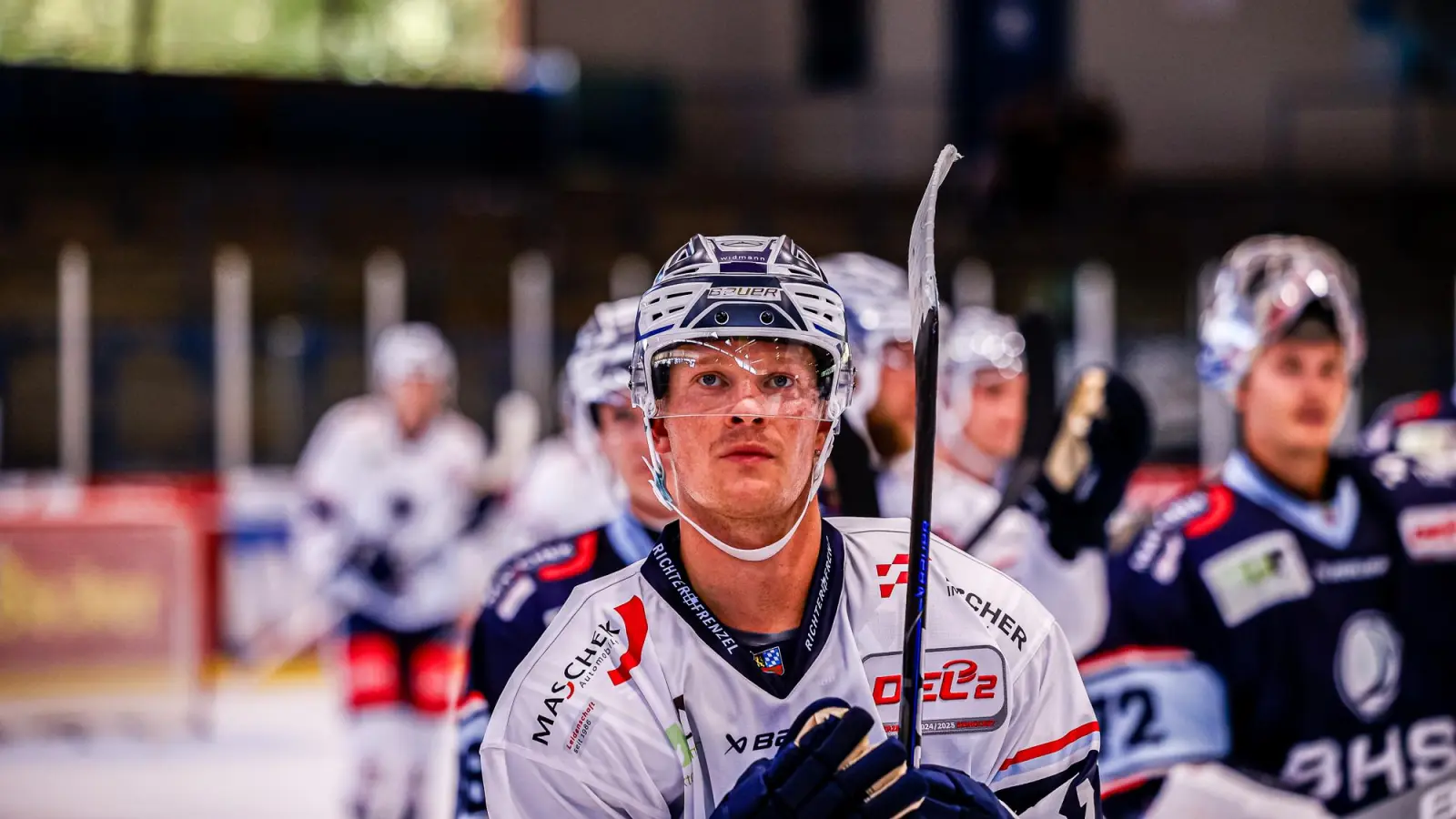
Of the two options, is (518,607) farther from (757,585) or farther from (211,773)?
(211,773)

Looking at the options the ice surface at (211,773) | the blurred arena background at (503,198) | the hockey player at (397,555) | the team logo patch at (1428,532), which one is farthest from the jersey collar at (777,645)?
the blurred arena background at (503,198)

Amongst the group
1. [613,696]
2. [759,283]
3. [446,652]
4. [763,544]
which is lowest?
[446,652]

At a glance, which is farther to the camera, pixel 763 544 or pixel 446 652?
pixel 446 652

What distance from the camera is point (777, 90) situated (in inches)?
477

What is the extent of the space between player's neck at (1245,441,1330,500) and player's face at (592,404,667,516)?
3.19ft

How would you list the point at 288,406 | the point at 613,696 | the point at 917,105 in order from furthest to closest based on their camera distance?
the point at 917,105 < the point at 288,406 < the point at 613,696

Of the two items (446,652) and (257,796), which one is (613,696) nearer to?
(446,652)

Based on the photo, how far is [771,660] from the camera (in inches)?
66.4

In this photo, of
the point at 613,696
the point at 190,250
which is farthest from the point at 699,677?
the point at 190,250

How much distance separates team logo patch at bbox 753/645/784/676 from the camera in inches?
66.1

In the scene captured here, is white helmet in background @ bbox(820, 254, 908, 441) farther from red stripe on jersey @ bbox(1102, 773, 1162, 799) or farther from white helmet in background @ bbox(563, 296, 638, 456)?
red stripe on jersey @ bbox(1102, 773, 1162, 799)

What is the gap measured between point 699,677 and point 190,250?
929cm

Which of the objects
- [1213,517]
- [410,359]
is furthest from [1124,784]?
[410,359]

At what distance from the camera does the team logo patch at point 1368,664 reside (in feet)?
8.45
